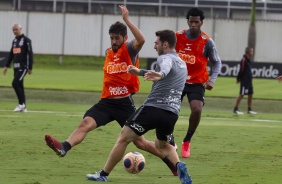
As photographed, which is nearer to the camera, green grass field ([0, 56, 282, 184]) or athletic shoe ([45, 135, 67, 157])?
athletic shoe ([45, 135, 67, 157])

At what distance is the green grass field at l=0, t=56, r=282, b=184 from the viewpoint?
12.0 m

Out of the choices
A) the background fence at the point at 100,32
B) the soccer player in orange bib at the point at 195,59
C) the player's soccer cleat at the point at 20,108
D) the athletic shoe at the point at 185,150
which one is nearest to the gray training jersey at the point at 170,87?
the athletic shoe at the point at 185,150

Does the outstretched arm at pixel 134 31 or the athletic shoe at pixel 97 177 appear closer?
the athletic shoe at pixel 97 177

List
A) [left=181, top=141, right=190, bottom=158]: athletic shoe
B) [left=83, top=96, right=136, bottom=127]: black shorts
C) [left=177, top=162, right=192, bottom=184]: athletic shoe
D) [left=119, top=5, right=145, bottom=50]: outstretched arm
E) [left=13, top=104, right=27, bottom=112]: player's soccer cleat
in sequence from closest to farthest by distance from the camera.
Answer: [left=177, top=162, right=192, bottom=184]: athletic shoe < [left=119, top=5, right=145, bottom=50]: outstretched arm < [left=83, top=96, right=136, bottom=127]: black shorts < [left=181, top=141, right=190, bottom=158]: athletic shoe < [left=13, top=104, right=27, bottom=112]: player's soccer cleat

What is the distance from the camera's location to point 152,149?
39.9 ft

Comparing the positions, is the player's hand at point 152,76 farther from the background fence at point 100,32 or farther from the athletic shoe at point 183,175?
the background fence at point 100,32

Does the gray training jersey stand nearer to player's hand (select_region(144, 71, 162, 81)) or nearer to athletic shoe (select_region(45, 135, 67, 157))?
player's hand (select_region(144, 71, 162, 81))

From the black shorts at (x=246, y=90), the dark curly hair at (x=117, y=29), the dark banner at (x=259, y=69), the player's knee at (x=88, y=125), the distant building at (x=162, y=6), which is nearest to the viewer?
the dark curly hair at (x=117, y=29)

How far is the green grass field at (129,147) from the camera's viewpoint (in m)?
12.0

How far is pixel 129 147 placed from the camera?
15516mm

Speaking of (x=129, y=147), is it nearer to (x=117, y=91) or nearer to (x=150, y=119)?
(x=117, y=91)

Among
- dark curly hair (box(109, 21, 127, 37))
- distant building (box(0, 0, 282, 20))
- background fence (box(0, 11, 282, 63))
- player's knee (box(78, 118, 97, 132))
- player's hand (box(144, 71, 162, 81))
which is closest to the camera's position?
player's hand (box(144, 71, 162, 81))

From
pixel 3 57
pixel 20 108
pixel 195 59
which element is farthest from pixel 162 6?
pixel 195 59

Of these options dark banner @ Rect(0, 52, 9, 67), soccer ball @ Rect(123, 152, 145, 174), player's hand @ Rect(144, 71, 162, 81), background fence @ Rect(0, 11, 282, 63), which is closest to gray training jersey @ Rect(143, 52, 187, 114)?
player's hand @ Rect(144, 71, 162, 81)
